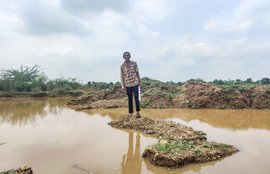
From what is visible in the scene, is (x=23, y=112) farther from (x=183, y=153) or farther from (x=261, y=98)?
(x=261, y=98)

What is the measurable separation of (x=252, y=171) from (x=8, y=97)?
20.1 metres

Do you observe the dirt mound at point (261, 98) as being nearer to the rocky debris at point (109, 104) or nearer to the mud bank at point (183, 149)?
the rocky debris at point (109, 104)

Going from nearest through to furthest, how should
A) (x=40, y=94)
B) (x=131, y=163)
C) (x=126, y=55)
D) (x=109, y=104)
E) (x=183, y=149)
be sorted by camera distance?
(x=131, y=163) < (x=183, y=149) < (x=126, y=55) < (x=109, y=104) < (x=40, y=94)

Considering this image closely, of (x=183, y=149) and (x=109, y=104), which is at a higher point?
(x=109, y=104)

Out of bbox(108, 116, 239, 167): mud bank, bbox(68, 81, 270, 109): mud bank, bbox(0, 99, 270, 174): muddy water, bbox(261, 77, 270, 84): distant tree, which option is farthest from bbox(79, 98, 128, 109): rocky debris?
bbox(261, 77, 270, 84): distant tree

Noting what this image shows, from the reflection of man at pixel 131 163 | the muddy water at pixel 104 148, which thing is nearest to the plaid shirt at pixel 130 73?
the muddy water at pixel 104 148

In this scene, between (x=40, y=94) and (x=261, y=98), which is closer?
(x=261, y=98)

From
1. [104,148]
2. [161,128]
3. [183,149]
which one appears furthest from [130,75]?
[183,149]

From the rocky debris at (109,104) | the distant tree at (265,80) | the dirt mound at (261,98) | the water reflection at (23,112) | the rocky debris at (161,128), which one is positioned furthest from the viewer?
the distant tree at (265,80)

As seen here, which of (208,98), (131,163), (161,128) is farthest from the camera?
(208,98)

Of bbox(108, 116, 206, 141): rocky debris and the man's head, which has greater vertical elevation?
the man's head

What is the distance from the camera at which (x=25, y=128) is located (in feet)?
25.1

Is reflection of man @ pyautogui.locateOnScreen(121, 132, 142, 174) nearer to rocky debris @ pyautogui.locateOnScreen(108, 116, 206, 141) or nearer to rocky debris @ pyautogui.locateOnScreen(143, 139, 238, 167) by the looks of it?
rocky debris @ pyautogui.locateOnScreen(143, 139, 238, 167)

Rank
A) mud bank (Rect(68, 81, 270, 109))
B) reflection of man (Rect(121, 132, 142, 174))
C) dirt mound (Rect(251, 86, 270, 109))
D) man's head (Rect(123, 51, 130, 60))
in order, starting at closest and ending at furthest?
1. reflection of man (Rect(121, 132, 142, 174))
2. man's head (Rect(123, 51, 130, 60))
3. dirt mound (Rect(251, 86, 270, 109))
4. mud bank (Rect(68, 81, 270, 109))
